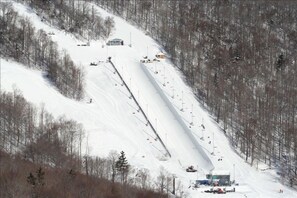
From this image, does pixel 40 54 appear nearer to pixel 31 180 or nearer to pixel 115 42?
pixel 115 42

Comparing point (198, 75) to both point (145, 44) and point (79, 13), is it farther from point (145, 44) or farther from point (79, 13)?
point (79, 13)

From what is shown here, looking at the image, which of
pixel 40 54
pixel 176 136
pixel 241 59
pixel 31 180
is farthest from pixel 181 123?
pixel 31 180

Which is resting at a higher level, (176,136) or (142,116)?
(142,116)

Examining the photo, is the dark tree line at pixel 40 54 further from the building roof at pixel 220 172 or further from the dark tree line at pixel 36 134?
the building roof at pixel 220 172

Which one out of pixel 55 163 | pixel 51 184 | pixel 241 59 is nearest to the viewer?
pixel 51 184

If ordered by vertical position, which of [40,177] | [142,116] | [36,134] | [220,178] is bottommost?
[40,177]

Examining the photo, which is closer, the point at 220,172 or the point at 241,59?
the point at 220,172

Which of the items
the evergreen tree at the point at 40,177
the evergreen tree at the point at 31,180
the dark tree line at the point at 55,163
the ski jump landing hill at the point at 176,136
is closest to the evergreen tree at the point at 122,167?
the dark tree line at the point at 55,163
